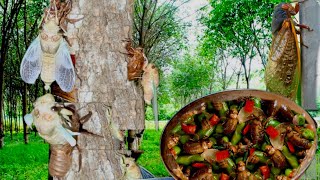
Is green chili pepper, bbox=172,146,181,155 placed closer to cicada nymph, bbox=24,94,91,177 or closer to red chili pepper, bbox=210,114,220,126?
red chili pepper, bbox=210,114,220,126

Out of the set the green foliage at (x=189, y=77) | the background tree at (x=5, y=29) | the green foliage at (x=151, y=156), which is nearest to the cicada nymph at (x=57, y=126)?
the green foliage at (x=151, y=156)

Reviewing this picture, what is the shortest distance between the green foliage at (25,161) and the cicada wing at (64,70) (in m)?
4.51

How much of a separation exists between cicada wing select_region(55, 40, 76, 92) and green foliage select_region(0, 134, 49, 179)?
4.51 m

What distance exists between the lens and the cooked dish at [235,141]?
41.8 inches

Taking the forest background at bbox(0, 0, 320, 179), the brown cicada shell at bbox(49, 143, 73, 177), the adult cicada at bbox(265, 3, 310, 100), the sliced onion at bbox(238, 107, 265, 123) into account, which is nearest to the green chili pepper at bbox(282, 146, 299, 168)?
the sliced onion at bbox(238, 107, 265, 123)

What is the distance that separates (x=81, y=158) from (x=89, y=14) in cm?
26

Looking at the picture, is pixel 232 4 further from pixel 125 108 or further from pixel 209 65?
pixel 125 108

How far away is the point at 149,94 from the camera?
35.4 inches

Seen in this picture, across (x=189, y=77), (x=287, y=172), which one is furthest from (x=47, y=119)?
(x=189, y=77)

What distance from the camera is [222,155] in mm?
1065

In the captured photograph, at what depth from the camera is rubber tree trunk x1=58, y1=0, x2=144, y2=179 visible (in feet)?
2.77

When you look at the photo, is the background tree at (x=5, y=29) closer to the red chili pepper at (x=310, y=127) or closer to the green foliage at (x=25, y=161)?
the green foliage at (x=25, y=161)

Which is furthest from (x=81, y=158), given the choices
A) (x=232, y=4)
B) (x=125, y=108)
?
(x=232, y=4)

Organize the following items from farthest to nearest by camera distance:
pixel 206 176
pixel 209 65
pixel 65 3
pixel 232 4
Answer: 1. pixel 209 65
2. pixel 232 4
3. pixel 206 176
4. pixel 65 3
